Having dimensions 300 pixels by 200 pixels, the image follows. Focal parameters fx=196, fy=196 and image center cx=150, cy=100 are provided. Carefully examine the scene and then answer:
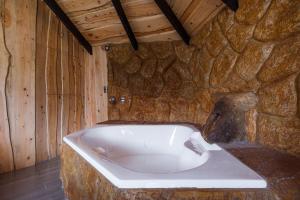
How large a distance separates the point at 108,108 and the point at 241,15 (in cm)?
255

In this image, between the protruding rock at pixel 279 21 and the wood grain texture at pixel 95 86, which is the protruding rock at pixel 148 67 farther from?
the protruding rock at pixel 279 21

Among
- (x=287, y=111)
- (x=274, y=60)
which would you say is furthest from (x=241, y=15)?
(x=287, y=111)

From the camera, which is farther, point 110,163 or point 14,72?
point 14,72

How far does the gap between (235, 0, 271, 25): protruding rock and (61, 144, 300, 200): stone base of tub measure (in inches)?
38.6

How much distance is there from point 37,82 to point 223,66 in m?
2.29

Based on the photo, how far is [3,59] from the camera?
2.18 m

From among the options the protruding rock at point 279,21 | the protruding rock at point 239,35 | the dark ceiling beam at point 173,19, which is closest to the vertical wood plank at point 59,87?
the dark ceiling beam at point 173,19

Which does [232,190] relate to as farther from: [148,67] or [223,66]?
[148,67]

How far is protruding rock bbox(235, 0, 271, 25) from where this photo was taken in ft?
4.66

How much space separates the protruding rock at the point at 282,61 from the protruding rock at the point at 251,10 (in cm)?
33

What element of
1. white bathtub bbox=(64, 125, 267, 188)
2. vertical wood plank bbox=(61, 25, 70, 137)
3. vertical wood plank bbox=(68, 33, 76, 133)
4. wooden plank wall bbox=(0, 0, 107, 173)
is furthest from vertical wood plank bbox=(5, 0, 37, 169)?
white bathtub bbox=(64, 125, 267, 188)

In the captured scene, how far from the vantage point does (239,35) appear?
67.8 inches

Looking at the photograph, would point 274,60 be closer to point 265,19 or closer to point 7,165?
point 265,19

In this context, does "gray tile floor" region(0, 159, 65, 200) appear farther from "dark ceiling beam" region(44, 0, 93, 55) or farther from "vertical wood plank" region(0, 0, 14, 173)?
"dark ceiling beam" region(44, 0, 93, 55)
